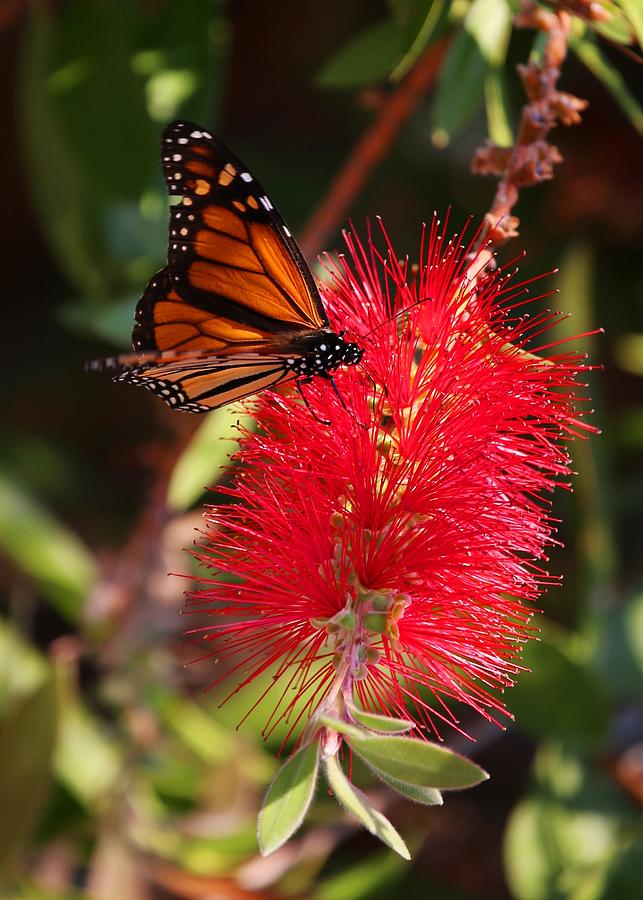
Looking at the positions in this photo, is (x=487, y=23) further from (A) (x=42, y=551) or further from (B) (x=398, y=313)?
(A) (x=42, y=551)

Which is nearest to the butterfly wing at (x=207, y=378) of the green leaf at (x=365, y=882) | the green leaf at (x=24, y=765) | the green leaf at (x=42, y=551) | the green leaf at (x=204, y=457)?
the green leaf at (x=204, y=457)

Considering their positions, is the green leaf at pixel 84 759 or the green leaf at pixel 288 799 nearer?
the green leaf at pixel 288 799

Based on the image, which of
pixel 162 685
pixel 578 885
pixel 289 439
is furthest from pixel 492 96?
pixel 578 885

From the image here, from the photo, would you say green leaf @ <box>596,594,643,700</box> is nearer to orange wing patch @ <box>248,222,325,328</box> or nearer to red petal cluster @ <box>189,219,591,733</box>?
red petal cluster @ <box>189,219,591,733</box>

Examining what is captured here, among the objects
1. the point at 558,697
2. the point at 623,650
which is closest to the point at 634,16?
the point at 558,697

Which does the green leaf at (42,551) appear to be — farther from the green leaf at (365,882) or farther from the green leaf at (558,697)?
the green leaf at (558,697)

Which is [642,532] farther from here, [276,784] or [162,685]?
[276,784]

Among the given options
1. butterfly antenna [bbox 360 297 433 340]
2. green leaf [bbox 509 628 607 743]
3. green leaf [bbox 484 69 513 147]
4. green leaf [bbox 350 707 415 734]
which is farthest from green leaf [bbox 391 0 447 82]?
green leaf [bbox 509 628 607 743]
